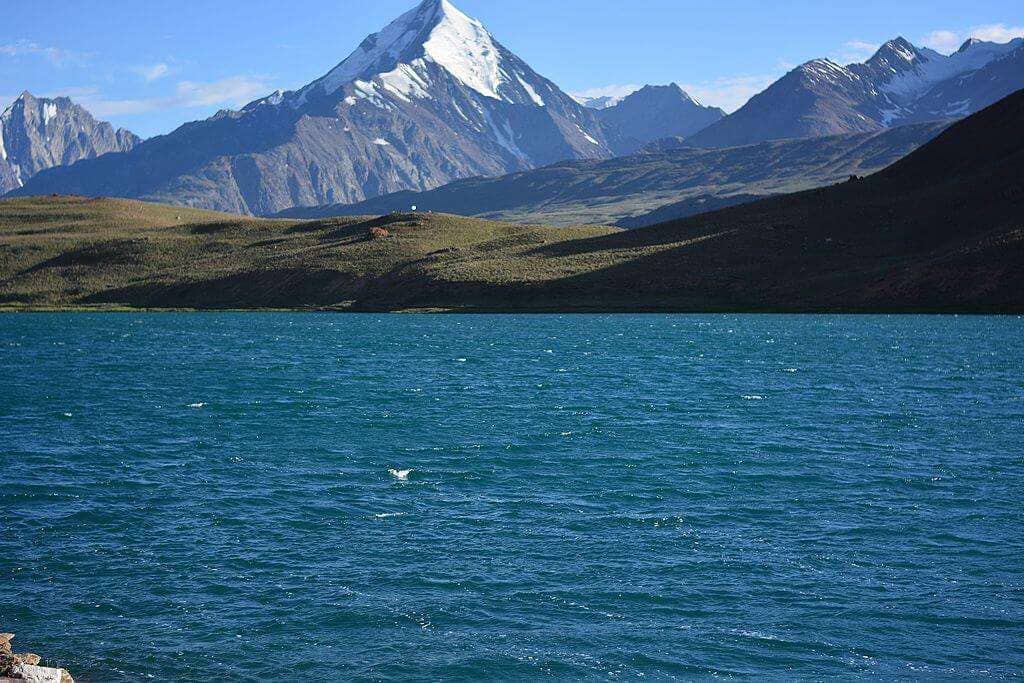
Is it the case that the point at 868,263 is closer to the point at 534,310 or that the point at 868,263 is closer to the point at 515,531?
the point at 534,310

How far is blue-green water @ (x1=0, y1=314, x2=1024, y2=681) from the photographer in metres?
21.1

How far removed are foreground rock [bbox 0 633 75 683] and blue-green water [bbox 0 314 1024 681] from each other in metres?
1.48

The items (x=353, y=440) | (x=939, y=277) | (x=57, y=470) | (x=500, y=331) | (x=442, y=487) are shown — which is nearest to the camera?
(x=442, y=487)

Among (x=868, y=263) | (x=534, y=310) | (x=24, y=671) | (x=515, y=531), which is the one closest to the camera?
(x=24, y=671)

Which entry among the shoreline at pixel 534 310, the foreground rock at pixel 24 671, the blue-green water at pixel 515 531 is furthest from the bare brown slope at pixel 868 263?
the foreground rock at pixel 24 671

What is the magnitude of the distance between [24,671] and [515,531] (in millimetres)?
14439

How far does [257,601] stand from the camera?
23.7m

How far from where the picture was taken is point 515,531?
2938cm

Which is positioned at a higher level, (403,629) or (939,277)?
(939,277)

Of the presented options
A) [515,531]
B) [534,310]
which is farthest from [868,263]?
[515,531]

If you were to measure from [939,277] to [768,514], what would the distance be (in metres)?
141

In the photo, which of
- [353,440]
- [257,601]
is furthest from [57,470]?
[257,601]

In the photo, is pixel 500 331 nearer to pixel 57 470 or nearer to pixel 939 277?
pixel 939 277

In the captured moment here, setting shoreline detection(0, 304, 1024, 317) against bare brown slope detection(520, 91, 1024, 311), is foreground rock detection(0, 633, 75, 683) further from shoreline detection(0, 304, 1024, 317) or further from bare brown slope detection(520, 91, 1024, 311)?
bare brown slope detection(520, 91, 1024, 311)
